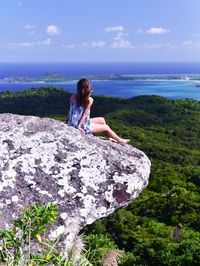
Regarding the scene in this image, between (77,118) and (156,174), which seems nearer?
(77,118)

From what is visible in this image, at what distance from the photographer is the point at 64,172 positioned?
4.36 m

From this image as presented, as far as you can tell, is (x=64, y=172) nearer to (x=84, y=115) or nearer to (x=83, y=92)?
(x=84, y=115)

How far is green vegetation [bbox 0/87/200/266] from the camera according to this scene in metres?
13.7

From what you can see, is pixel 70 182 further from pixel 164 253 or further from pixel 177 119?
pixel 177 119

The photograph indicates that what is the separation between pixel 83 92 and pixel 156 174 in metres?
43.0

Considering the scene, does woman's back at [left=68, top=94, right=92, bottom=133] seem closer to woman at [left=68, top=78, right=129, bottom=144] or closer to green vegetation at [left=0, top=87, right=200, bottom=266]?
woman at [left=68, top=78, right=129, bottom=144]

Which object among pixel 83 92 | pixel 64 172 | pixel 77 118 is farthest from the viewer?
pixel 83 92

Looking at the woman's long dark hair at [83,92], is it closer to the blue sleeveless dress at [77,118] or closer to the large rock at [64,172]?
the blue sleeveless dress at [77,118]

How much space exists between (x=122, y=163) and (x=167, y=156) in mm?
58763

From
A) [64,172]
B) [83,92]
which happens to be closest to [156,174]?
[83,92]

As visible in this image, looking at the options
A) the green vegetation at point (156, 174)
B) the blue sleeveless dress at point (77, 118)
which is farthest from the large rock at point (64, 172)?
the green vegetation at point (156, 174)

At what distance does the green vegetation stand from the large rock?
381 cm

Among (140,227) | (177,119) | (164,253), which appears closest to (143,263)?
(164,253)

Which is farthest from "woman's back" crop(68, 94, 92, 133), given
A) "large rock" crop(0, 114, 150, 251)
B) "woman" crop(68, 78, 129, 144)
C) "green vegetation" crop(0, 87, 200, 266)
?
"green vegetation" crop(0, 87, 200, 266)
